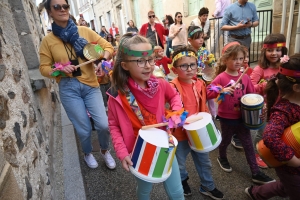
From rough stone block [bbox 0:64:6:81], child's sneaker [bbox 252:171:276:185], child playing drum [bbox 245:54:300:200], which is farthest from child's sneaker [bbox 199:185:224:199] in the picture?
rough stone block [bbox 0:64:6:81]

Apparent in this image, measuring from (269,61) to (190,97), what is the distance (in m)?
1.31

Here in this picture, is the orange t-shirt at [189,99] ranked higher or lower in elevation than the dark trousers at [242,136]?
higher

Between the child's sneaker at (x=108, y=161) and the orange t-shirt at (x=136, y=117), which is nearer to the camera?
the orange t-shirt at (x=136, y=117)

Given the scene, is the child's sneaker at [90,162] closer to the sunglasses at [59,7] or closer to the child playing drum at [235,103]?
the child playing drum at [235,103]

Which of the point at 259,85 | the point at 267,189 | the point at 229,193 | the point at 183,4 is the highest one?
the point at 183,4

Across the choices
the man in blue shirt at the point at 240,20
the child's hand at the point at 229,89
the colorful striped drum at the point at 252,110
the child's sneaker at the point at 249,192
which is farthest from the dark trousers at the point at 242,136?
the man in blue shirt at the point at 240,20

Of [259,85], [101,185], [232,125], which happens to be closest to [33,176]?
[101,185]

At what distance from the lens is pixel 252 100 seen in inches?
84.1

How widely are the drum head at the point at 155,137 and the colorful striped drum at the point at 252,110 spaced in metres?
0.97

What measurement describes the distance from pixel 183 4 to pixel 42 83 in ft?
30.7

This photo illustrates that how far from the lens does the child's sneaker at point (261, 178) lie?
229cm

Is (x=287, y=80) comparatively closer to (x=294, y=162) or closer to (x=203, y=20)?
(x=294, y=162)

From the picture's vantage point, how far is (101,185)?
8.47 ft

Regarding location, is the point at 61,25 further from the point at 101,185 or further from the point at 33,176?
the point at 101,185
